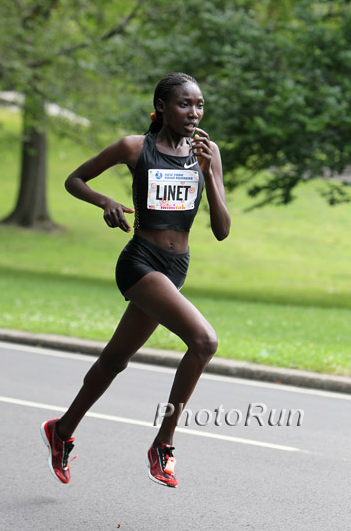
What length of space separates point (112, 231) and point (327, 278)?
10.9m

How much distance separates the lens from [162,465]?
438 centimetres

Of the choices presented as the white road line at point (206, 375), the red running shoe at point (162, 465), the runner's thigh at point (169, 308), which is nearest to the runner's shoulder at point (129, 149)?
the runner's thigh at point (169, 308)

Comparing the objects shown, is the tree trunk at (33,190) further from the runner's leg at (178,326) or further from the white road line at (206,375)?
the runner's leg at (178,326)

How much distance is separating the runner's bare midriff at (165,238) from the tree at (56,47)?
57.3 feet

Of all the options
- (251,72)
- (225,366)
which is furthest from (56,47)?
(225,366)

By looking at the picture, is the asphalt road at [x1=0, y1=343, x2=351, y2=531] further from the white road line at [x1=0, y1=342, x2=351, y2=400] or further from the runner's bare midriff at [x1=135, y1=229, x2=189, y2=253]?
the runner's bare midriff at [x1=135, y1=229, x2=189, y2=253]

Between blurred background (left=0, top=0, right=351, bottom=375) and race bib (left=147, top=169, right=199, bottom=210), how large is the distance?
5115 mm

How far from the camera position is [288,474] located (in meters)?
5.71

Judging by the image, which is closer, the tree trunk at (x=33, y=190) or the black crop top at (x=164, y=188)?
the black crop top at (x=164, y=188)

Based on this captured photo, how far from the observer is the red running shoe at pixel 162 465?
4.36 metres

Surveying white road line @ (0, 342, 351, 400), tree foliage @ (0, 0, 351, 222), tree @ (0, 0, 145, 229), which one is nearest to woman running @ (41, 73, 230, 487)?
white road line @ (0, 342, 351, 400)

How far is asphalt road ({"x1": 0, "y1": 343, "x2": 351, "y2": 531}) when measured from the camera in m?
4.75

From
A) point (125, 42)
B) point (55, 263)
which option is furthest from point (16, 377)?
point (55, 263)

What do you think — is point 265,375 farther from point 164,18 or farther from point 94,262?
point 94,262
